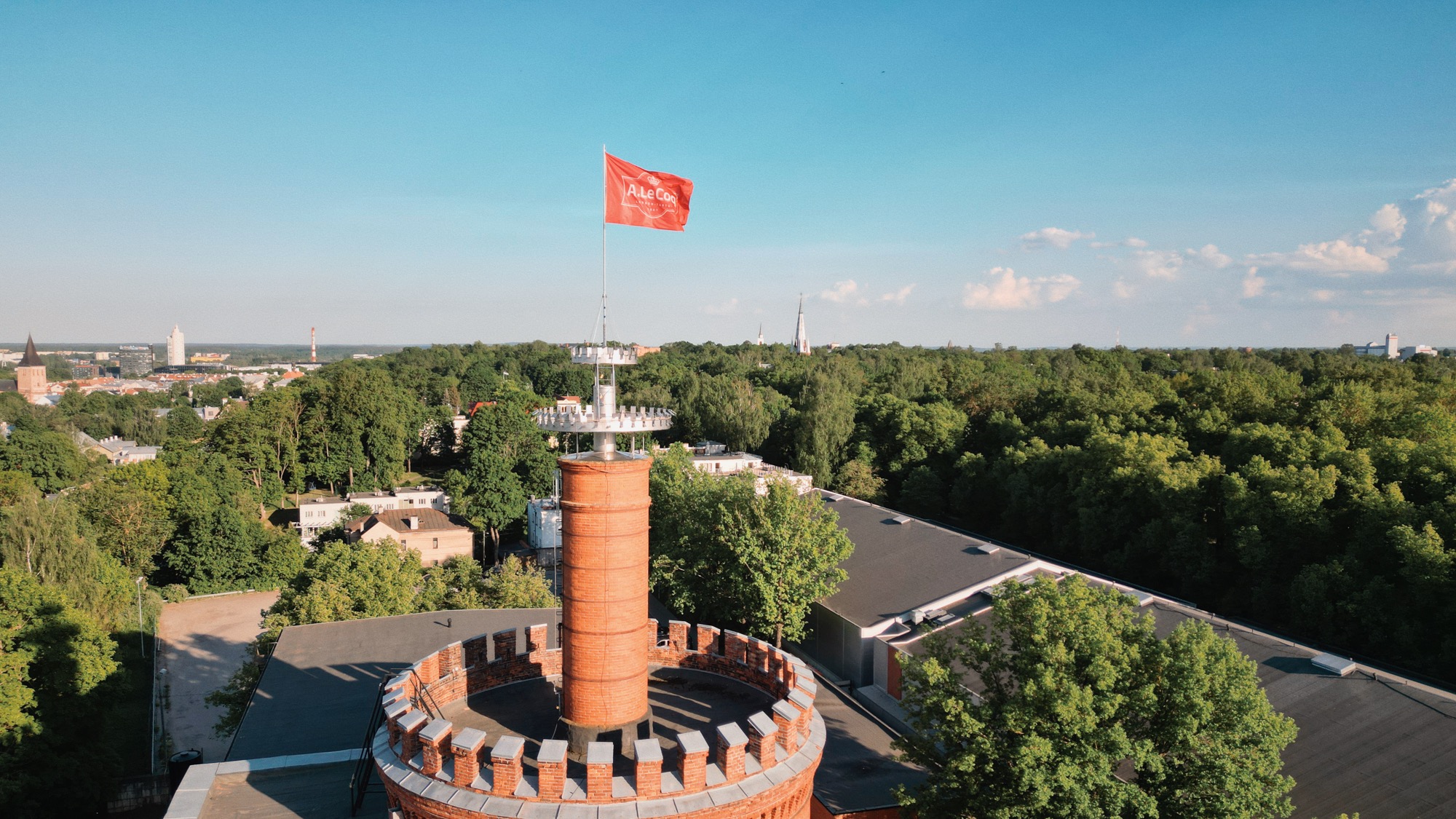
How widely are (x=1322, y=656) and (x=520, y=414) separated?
4922cm

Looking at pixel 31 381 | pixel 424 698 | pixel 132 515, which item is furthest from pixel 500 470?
pixel 31 381

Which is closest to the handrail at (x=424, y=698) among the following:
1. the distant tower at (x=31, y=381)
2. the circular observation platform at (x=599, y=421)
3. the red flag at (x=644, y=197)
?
the circular observation platform at (x=599, y=421)

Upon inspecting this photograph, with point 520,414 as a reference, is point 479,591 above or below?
below

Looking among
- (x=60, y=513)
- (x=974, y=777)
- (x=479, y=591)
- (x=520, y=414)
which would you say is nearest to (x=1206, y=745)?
(x=974, y=777)

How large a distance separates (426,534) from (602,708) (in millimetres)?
39945

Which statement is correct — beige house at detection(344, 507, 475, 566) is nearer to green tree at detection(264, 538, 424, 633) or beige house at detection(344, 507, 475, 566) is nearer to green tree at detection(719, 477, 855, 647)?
green tree at detection(264, 538, 424, 633)

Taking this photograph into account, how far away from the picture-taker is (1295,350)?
106750 millimetres

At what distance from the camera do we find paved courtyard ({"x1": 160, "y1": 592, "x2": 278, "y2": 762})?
29.3m

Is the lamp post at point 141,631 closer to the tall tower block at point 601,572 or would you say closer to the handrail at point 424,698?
the handrail at point 424,698

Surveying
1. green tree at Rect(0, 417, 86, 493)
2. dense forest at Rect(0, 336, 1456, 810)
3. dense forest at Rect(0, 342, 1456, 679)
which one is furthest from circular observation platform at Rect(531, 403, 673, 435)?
green tree at Rect(0, 417, 86, 493)

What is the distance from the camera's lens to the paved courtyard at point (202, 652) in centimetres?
2934

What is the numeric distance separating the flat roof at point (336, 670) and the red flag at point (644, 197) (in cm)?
678

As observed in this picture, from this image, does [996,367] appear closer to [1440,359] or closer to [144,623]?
[1440,359]

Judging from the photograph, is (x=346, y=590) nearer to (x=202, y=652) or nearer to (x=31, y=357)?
(x=202, y=652)
